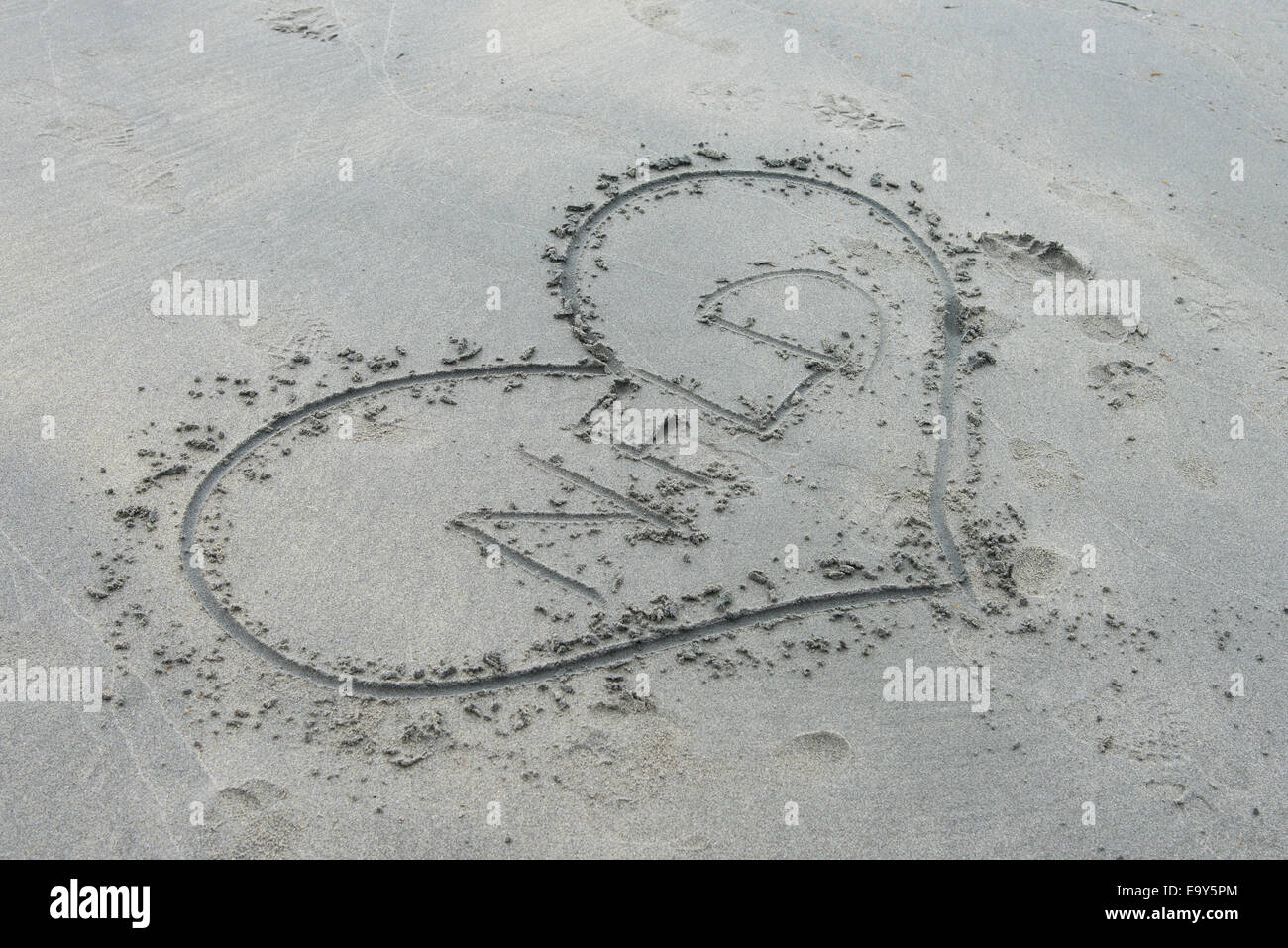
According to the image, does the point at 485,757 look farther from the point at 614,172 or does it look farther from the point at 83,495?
the point at 614,172

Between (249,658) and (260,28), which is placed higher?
(260,28)

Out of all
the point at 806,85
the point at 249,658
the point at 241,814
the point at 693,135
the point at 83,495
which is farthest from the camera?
the point at 806,85

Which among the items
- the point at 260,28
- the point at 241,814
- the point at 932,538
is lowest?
the point at 241,814

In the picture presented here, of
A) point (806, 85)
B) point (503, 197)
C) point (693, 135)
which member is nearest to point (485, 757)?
point (503, 197)

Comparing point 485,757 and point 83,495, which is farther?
point 83,495

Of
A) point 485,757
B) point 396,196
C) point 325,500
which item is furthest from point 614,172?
point 485,757

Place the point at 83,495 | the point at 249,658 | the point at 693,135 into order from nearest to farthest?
the point at 249,658 < the point at 83,495 < the point at 693,135

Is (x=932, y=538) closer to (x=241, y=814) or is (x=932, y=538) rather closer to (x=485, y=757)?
(x=485, y=757)
